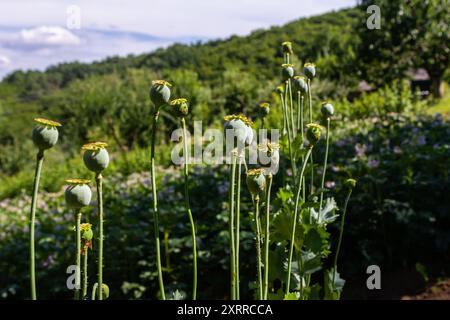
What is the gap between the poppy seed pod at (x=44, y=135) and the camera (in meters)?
0.69

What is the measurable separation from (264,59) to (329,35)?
6457 mm

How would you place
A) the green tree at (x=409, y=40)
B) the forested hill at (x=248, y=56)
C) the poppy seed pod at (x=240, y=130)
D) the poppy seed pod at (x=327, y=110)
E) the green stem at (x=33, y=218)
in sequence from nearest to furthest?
the green stem at (x=33, y=218) < the poppy seed pod at (x=240, y=130) < the poppy seed pod at (x=327, y=110) < the green tree at (x=409, y=40) < the forested hill at (x=248, y=56)

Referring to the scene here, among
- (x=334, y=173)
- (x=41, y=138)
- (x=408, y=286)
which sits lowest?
(x=408, y=286)

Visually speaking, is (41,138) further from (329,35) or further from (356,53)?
(329,35)

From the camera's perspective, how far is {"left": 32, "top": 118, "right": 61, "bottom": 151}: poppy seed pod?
0.69 meters

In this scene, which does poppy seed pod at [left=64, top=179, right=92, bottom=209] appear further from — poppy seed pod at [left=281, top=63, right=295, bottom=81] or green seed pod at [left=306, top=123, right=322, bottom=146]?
poppy seed pod at [left=281, top=63, right=295, bottom=81]

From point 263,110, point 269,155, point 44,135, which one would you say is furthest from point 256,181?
point 263,110

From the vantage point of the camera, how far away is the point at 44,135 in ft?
2.29

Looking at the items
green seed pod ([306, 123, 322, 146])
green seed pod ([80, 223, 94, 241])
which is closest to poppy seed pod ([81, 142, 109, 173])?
green seed pod ([80, 223, 94, 241])

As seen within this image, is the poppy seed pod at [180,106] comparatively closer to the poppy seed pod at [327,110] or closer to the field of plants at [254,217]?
the field of plants at [254,217]

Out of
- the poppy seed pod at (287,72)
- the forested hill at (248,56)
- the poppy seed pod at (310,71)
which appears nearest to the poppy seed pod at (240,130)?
the poppy seed pod at (287,72)
